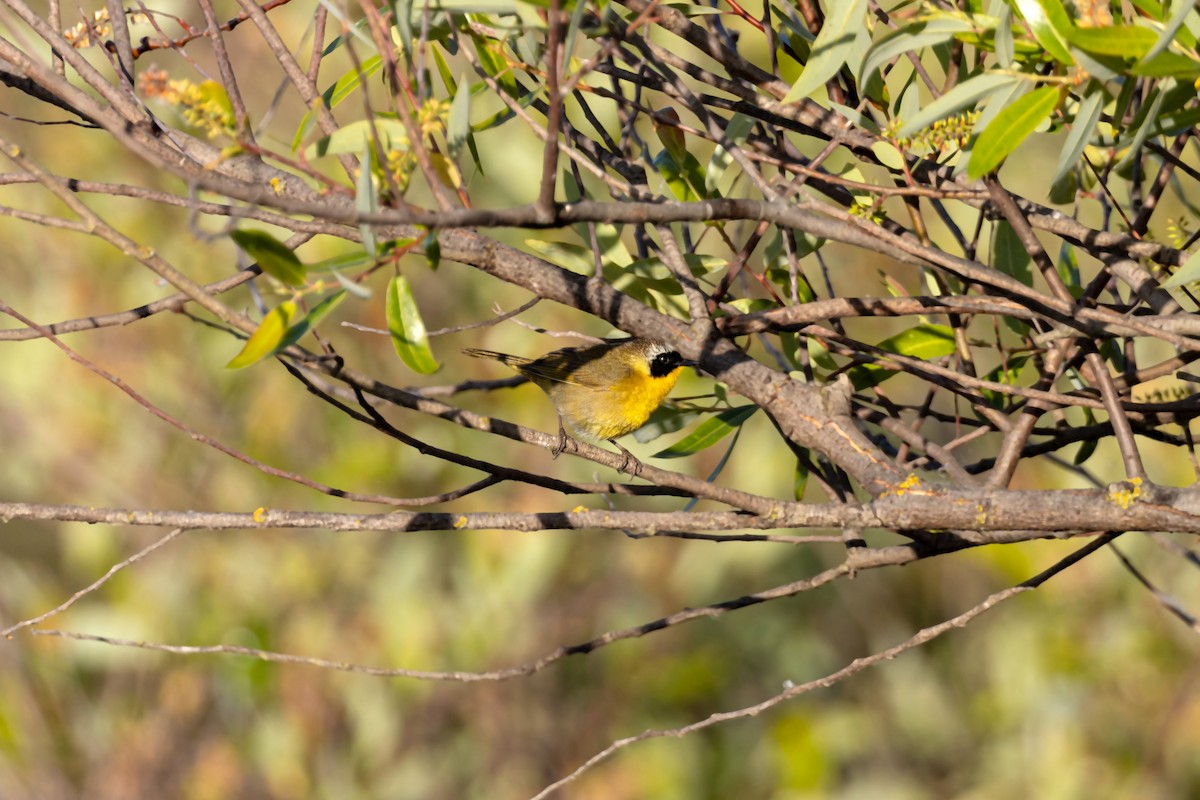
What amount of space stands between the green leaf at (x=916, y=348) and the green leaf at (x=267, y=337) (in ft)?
3.52

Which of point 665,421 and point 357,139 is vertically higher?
point 357,139

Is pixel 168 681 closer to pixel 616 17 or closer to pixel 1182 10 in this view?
pixel 616 17

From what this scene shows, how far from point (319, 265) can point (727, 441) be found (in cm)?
451

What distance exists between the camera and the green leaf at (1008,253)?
6.78 feet

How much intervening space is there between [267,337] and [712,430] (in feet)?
3.60

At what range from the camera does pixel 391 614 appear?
190 inches

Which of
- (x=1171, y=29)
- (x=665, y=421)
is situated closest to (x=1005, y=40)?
(x=1171, y=29)

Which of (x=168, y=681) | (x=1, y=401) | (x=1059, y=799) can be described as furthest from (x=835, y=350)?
(x=1, y=401)

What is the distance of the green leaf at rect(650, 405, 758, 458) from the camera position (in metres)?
2.12

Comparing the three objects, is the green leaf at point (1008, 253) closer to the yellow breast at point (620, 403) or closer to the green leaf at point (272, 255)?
the green leaf at point (272, 255)

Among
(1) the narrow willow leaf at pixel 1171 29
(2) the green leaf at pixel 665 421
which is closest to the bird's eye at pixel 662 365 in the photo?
(2) the green leaf at pixel 665 421

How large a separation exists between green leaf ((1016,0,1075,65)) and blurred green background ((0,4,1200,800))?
324cm

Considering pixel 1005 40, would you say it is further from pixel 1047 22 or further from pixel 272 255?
pixel 272 255

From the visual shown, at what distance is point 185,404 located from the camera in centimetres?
488
